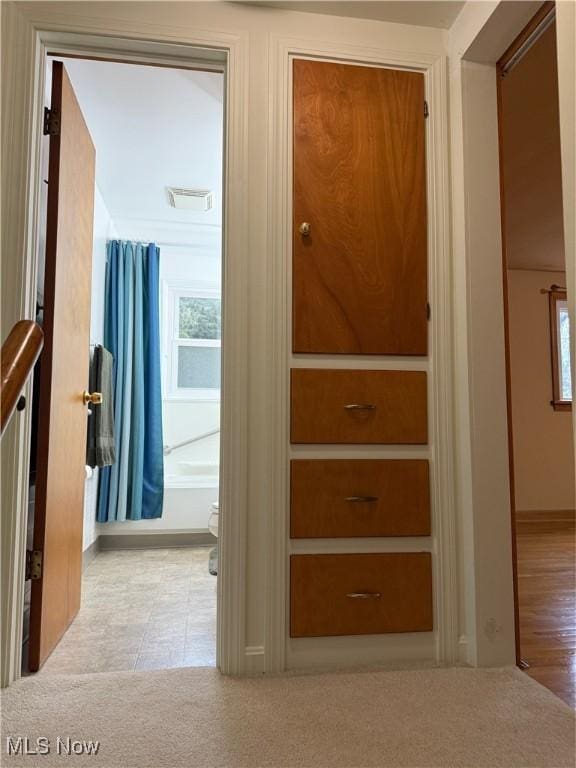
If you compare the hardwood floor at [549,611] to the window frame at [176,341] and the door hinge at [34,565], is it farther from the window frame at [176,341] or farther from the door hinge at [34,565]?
the window frame at [176,341]

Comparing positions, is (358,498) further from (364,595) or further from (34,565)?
(34,565)

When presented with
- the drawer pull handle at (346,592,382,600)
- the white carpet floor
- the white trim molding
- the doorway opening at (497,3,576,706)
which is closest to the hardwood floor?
A: the doorway opening at (497,3,576,706)

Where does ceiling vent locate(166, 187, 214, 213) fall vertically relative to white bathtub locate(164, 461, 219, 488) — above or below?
above

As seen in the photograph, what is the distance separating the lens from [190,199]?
3.46 meters

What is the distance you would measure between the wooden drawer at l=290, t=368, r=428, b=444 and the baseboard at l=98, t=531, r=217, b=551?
7.09 ft

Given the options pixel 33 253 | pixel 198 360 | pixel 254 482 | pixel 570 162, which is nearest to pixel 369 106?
pixel 570 162

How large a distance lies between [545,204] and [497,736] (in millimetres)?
3357

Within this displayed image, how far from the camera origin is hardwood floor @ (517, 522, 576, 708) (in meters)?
1.62

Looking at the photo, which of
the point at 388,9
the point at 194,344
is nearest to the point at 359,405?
the point at 388,9

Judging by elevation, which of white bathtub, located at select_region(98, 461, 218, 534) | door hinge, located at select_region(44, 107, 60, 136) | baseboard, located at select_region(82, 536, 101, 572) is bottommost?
baseboard, located at select_region(82, 536, 101, 572)

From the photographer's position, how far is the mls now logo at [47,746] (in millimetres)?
1194

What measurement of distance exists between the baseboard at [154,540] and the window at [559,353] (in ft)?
11.5

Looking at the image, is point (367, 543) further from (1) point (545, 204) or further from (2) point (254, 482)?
(1) point (545, 204)

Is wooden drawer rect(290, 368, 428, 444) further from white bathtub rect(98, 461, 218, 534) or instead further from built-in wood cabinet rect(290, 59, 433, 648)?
white bathtub rect(98, 461, 218, 534)
